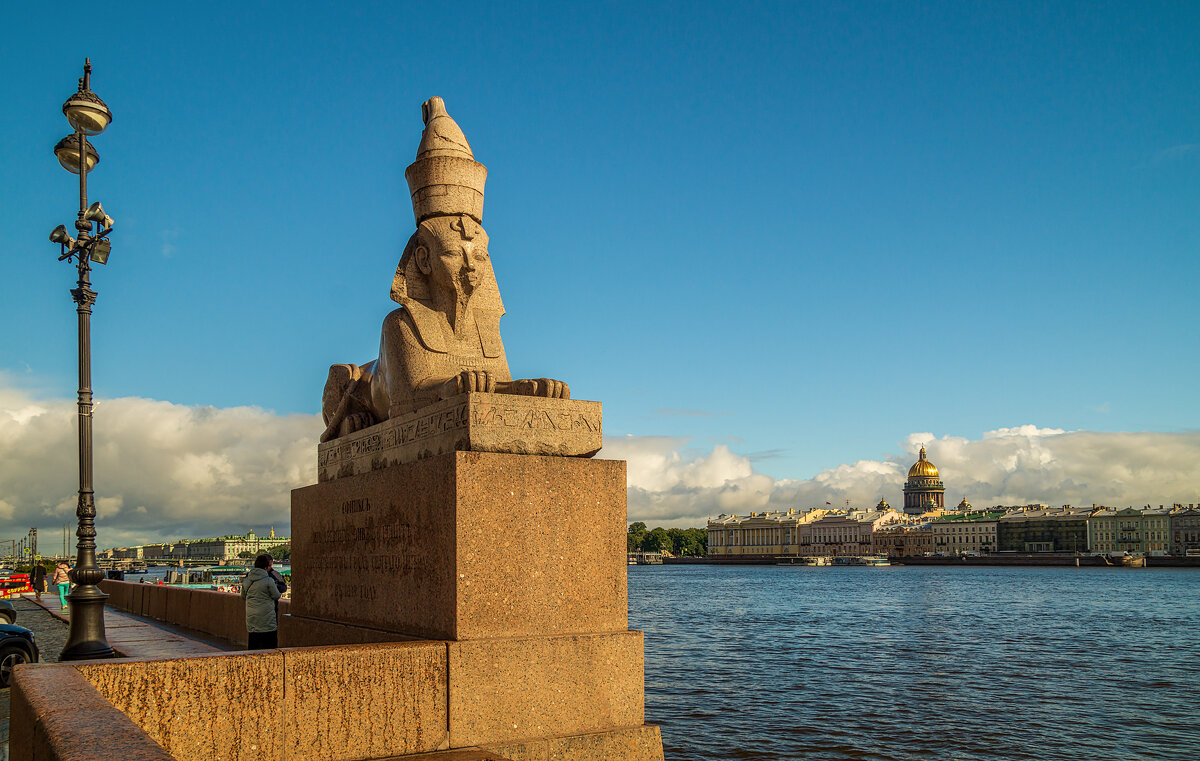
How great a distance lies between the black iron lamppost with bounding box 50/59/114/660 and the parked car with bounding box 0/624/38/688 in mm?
1133

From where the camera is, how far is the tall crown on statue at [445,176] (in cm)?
578

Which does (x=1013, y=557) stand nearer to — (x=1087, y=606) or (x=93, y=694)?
(x=1087, y=606)

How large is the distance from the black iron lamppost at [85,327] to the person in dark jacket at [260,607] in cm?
246

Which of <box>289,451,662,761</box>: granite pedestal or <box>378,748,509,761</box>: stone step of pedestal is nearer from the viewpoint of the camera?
<box>378,748,509,761</box>: stone step of pedestal

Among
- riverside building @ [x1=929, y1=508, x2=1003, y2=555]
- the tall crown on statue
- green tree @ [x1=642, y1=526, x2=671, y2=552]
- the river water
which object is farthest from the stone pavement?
green tree @ [x1=642, y1=526, x2=671, y2=552]

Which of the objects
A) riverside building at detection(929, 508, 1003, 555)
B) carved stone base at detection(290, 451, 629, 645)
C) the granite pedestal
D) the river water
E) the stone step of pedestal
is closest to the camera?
the stone step of pedestal

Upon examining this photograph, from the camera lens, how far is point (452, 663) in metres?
4.10

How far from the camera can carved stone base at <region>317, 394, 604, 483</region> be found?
179 inches

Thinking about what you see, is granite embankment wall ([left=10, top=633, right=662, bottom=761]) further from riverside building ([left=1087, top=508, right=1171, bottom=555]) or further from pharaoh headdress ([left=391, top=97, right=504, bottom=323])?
riverside building ([left=1087, top=508, right=1171, bottom=555])

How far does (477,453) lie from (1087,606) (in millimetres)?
39143

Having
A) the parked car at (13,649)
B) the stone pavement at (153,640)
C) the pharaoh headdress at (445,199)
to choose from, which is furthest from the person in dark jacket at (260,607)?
the parked car at (13,649)

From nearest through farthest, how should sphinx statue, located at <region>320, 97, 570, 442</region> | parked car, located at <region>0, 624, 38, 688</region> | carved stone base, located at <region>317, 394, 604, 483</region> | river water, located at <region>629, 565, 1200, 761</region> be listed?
carved stone base, located at <region>317, 394, 604, 483</region> → sphinx statue, located at <region>320, 97, 570, 442</region> → parked car, located at <region>0, 624, 38, 688</region> → river water, located at <region>629, 565, 1200, 761</region>

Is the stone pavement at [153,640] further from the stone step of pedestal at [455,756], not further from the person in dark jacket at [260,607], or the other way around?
the stone step of pedestal at [455,756]

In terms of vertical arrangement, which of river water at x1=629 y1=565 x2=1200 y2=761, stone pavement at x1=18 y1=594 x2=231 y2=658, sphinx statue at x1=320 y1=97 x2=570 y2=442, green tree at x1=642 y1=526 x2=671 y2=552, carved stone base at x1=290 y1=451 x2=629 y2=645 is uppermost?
sphinx statue at x1=320 y1=97 x2=570 y2=442
